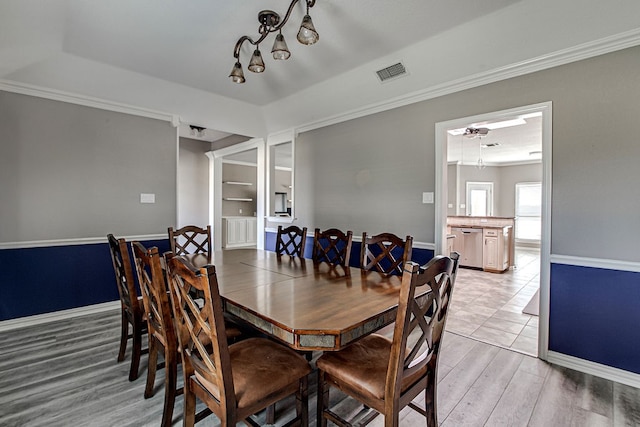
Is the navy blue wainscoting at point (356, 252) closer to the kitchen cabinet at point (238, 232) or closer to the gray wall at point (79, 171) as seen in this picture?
A: the gray wall at point (79, 171)

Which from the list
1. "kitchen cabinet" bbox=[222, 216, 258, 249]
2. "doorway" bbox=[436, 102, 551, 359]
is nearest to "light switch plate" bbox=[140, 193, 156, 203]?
"doorway" bbox=[436, 102, 551, 359]

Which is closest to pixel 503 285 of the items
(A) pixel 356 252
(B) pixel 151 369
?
(A) pixel 356 252

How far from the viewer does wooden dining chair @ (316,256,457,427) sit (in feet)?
3.78

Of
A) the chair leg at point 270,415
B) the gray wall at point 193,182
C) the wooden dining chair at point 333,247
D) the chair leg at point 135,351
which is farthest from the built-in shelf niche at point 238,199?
the chair leg at point 270,415

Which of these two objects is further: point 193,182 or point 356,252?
point 193,182

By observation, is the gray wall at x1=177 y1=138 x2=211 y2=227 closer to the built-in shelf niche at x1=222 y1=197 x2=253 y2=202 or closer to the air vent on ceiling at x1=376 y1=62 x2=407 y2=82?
the built-in shelf niche at x1=222 y1=197 x2=253 y2=202

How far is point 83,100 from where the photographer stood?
11.0ft

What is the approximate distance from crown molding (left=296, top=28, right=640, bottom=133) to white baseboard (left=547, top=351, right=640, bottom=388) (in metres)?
2.27

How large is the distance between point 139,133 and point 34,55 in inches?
45.3

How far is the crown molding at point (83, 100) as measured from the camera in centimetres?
300

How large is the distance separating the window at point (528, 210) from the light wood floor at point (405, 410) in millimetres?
7921

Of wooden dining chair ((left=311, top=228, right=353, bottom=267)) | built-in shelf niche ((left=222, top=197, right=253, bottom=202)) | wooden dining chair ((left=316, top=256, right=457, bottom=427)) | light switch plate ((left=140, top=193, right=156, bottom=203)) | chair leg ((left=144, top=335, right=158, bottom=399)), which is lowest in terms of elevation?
chair leg ((left=144, top=335, right=158, bottom=399))

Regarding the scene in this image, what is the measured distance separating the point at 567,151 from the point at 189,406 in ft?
9.92

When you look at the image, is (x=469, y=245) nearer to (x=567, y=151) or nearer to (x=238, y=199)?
(x=567, y=151)
